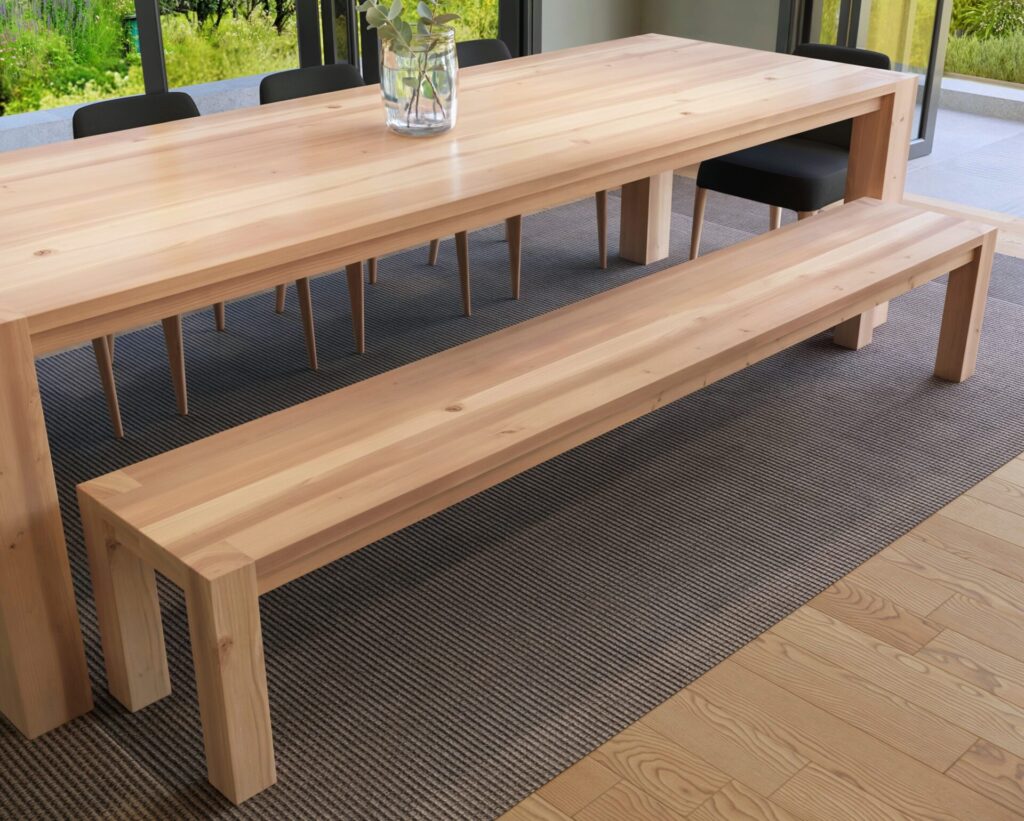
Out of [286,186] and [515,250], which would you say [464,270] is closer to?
[515,250]

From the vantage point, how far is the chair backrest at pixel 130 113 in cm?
339

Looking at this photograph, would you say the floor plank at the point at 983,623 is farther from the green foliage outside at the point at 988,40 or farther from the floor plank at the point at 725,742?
the green foliage outside at the point at 988,40

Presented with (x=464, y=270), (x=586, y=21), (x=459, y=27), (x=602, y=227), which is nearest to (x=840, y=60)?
(x=602, y=227)

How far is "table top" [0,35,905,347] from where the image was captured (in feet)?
7.58

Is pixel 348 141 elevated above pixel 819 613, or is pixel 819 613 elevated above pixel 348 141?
pixel 348 141

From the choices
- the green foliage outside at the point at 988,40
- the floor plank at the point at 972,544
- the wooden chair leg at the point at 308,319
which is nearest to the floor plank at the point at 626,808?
the floor plank at the point at 972,544

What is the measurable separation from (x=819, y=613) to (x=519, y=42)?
12.7 feet

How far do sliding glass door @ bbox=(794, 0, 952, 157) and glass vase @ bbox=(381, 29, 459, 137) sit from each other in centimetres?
305

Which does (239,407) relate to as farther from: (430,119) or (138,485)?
(138,485)

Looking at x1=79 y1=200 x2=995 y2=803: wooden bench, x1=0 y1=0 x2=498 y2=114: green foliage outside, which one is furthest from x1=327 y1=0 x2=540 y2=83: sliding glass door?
x1=79 y1=200 x2=995 y2=803: wooden bench

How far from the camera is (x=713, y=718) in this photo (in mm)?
2324

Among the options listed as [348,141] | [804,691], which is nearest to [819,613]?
[804,691]

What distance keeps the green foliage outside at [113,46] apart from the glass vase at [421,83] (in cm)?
232

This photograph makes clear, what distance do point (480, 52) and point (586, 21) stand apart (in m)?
1.80
